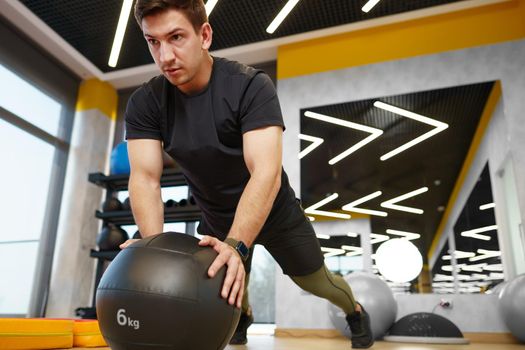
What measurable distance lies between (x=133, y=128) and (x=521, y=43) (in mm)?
3814

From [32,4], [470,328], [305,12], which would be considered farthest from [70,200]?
[470,328]

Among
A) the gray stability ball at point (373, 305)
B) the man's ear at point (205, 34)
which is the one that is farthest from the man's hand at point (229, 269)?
the gray stability ball at point (373, 305)

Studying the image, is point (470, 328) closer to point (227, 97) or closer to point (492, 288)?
point (492, 288)

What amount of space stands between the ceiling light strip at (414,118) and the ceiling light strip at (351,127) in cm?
23

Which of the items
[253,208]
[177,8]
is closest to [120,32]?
[177,8]

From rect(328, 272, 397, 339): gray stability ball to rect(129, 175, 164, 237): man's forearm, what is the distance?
2138 millimetres

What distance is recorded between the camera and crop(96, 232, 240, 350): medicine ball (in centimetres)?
113

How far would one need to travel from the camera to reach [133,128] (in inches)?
67.0

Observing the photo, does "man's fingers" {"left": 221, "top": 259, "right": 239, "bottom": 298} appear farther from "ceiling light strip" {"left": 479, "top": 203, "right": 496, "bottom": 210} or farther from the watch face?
"ceiling light strip" {"left": 479, "top": 203, "right": 496, "bottom": 210}

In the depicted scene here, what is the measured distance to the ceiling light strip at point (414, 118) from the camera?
411 centimetres

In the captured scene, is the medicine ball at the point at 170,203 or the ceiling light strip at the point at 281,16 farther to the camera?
the medicine ball at the point at 170,203

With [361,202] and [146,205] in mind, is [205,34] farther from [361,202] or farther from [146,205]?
[361,202]

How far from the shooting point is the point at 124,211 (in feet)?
14.6

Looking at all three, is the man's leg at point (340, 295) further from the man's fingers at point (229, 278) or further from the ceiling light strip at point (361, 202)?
the ceiling light strip at point (361, 202)
